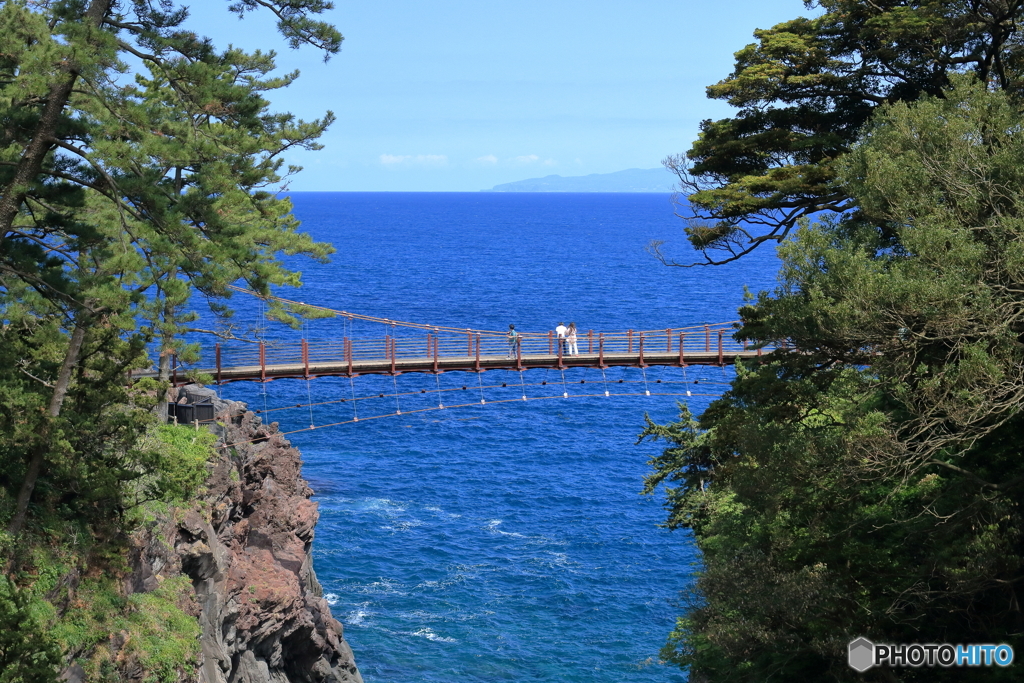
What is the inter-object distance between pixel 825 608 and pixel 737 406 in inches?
106

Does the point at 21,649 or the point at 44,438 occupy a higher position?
the point at 44,438

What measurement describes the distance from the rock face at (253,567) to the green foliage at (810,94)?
9583 millimetres

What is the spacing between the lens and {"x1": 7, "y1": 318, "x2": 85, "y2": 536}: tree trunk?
1105 centimetres

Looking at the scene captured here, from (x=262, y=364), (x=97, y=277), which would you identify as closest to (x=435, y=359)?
(x=262, y=364)

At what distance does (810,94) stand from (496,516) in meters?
20.4

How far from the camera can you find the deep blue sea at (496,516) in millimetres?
23000

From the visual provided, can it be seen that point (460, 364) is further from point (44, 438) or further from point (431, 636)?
point (44, 438)

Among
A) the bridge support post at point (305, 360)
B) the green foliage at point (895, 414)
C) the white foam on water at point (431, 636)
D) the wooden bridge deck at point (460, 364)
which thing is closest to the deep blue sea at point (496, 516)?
the white foam on water at point (431, 636)

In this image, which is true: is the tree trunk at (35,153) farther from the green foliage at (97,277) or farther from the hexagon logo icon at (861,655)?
the hexagon logo icon at (861,655)

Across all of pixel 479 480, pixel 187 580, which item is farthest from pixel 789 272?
pixel 479 480

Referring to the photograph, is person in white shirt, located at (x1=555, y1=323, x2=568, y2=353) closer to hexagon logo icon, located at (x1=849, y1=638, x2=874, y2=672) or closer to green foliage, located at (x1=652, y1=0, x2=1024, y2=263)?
green foliage, located at (x1=652, y1=0, x2=1024, y2=263)

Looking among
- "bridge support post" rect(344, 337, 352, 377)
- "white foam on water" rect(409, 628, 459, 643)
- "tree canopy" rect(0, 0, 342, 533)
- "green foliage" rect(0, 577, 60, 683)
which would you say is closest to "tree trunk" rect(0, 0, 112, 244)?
"tree canopy" rect(0, 0, 342, 533)

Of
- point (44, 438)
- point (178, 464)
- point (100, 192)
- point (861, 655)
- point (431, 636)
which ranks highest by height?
point (100, 192)

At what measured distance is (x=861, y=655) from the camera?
959cm
